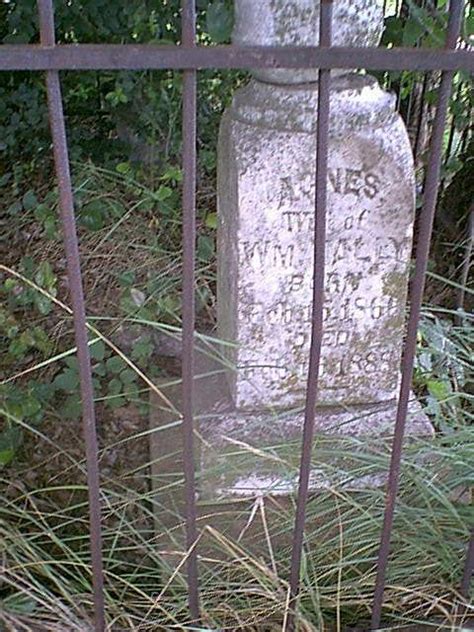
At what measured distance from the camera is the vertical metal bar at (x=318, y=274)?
48.6 inches

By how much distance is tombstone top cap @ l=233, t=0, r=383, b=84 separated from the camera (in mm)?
1792

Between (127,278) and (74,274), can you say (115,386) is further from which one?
(74,274)

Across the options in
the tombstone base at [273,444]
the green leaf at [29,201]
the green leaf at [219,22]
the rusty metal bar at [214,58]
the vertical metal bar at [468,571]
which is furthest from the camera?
the green leaf at [29,201]

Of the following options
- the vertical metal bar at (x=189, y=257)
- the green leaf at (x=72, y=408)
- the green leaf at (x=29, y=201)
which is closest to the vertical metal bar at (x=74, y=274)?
the vertical metal bar at (x=189, y=257)

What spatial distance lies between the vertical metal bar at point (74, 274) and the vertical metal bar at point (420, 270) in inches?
21.5

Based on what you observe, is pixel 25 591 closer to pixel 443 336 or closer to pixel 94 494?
pixel 94 494

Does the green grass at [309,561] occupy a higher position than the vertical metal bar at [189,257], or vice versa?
the vertical metal bar at [189,257]

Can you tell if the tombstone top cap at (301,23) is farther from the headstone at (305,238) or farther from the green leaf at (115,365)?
the green leaf at (115,365)

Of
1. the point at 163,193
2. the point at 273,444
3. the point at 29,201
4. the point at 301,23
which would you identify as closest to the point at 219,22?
the point at 301,23

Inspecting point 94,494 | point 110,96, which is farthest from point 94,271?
point 94,494

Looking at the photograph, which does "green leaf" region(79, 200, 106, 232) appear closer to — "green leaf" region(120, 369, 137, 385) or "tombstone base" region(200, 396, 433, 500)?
"green leaf" region(120, 369, 137, 385)

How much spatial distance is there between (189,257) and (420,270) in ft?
1.31

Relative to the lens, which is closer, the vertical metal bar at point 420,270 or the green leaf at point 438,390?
the vertical metal bar at point 420,270

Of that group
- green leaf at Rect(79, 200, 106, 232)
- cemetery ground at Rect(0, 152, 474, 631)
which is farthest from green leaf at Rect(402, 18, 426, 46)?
green leaf at Rect(79, 200, 106, 232)
